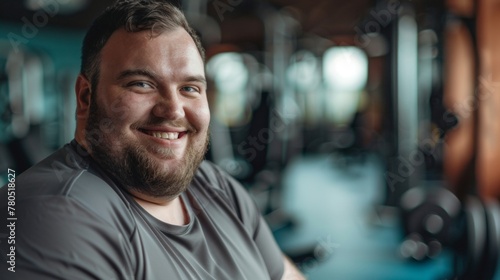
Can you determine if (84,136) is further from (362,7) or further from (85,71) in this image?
(362,7)

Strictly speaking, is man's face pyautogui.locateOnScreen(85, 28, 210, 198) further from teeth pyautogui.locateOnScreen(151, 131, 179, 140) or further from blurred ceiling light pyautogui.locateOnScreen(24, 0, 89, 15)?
blurred ceiling light pyautogui.locateOnScreen(24, 0, 89, 15)

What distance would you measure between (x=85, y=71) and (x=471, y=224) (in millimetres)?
1779

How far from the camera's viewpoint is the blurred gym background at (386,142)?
2254mm

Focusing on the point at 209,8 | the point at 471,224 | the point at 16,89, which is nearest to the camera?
the point at 471,224

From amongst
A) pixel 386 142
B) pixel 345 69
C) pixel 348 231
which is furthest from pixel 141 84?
pixel 345 69

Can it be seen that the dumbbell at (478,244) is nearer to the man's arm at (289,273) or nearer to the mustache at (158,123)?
the man's arm at (289,273)

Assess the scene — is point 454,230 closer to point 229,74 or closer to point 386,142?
point 386,142

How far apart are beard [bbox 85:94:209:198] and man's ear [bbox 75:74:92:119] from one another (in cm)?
3

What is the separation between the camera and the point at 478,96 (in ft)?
7.87

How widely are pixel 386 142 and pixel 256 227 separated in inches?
101

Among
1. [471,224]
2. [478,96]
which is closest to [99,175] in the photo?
[471,224]

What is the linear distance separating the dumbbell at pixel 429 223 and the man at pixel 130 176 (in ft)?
5.37

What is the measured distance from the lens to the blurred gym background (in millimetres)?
2254

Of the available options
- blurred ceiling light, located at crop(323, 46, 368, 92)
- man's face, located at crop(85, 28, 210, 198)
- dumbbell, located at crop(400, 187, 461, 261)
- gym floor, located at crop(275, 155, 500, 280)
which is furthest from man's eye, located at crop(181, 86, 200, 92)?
blurred ceiling light, located at crop(323, 46, 368, 92)
